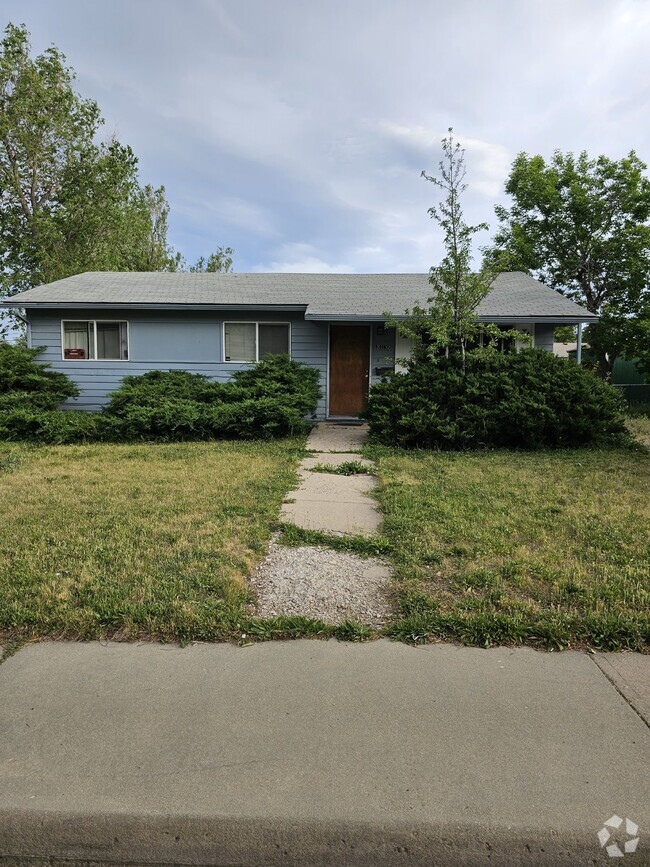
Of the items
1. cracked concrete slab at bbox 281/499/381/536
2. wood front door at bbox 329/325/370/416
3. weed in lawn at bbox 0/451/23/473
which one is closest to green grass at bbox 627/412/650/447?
wood front door at bbox 329/325/370/416

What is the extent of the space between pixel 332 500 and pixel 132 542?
2330 millimetres

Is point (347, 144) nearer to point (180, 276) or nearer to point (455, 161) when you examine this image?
point (180, 276)

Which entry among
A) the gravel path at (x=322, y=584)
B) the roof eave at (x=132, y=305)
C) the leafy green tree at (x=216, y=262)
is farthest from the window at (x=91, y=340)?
the leafy green tree at (x=216, y=262)

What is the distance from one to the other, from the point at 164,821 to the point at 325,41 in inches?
504

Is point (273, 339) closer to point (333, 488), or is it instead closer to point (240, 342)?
point (240, 342)

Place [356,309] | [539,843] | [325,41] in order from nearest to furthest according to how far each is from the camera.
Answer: [539,843] < [325,41] < [356,309]

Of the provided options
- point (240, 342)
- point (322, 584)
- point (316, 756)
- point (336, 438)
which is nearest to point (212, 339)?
point (240, 342)

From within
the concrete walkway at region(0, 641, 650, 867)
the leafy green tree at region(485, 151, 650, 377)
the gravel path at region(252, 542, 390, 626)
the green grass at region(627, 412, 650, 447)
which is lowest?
the concrete walkway at region(0, 641, 650, 867)

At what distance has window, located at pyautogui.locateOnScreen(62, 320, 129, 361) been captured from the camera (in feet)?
45.0

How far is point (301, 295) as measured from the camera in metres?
13.8

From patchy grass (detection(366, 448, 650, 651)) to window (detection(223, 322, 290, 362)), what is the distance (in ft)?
22.4

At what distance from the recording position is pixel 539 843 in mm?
1826

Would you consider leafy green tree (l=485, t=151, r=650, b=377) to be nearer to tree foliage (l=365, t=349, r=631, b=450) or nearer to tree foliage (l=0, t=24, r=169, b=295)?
tree foliage (l=365, t=349, r=631, b=450)

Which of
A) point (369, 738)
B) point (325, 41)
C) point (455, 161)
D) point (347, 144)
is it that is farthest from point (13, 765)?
point (347, 144)
